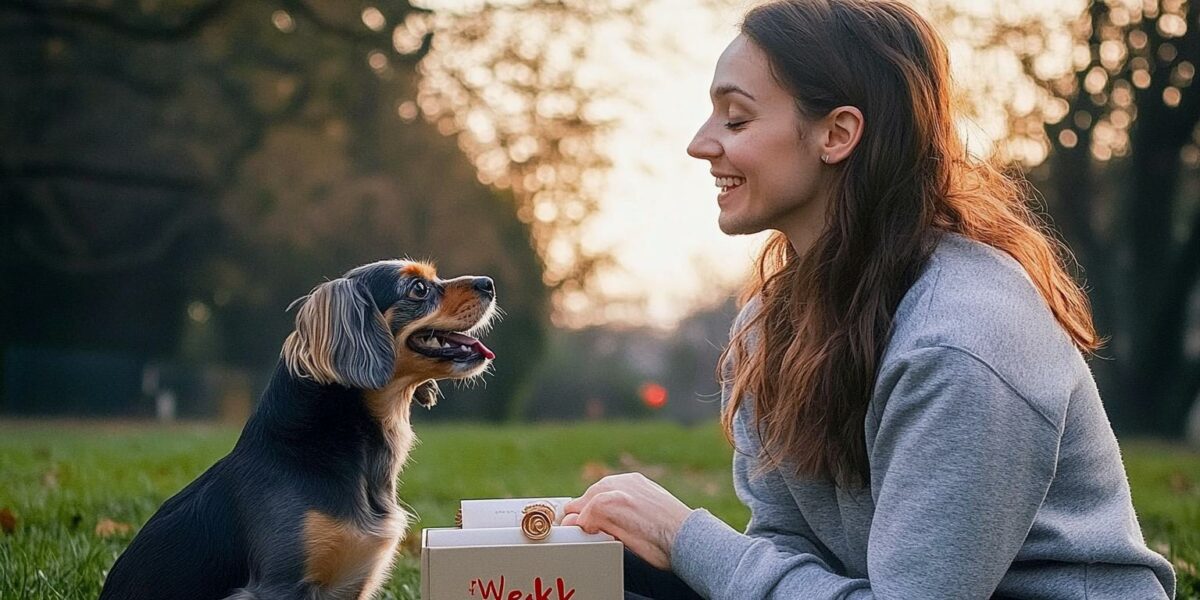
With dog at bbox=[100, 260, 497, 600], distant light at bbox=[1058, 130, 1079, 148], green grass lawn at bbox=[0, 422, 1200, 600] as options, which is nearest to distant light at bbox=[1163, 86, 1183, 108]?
distant light at bbox=[1058, 130, 1079, 148]

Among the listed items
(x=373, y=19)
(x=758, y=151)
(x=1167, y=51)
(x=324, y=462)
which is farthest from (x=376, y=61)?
(x=758, y=151)

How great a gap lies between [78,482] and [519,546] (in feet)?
14.9

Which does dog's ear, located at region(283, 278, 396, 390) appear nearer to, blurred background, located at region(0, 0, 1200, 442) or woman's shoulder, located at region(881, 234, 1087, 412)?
woman's shoulder, located at region(881, 234, 1087, 412)

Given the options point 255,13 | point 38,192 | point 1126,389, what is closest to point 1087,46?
point 1126,389

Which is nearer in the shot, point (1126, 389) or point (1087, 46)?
point (1087, 46)

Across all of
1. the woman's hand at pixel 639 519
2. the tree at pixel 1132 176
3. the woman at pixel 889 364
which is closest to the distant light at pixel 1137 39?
the tree at pixel 1132 176

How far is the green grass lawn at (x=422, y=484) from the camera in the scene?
4.21m

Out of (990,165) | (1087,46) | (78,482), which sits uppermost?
(1087,46)

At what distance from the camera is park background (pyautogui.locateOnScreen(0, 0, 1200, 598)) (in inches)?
651

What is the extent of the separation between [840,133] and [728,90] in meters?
0.29

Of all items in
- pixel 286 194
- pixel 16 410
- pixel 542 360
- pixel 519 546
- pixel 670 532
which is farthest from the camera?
pixel 542 360

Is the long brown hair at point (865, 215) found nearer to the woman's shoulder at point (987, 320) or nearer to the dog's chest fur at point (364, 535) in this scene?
the woman's shoulder at point (987, 320)

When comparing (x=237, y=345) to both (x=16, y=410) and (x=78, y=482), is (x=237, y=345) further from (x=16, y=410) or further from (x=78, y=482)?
(x=78, y=482)

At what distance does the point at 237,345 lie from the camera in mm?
27719
